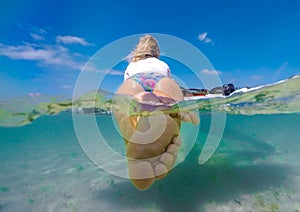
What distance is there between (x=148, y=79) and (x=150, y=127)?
4.93 feet

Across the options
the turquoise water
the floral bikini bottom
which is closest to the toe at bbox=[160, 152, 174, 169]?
the floral bikini bottom

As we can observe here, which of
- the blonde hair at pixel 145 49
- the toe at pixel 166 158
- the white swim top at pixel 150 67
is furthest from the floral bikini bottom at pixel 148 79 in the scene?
the toe at pixel 166 158

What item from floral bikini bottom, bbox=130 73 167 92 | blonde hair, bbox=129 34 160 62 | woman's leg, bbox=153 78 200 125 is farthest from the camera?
blonde hair, bbox=129 34 160 62

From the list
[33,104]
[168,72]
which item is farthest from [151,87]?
[33,104]

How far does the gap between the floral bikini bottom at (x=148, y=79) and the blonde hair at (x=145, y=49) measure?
39.4 inches

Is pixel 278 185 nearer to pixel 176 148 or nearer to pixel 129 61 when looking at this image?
pixel 176 148

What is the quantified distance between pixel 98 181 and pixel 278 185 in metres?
8.63

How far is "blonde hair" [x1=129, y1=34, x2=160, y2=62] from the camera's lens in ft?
20.3

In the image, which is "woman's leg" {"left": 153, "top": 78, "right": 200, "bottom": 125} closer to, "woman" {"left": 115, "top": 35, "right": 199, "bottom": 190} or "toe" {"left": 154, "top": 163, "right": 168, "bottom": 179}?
"woman" {"left": 115, "top": 35, "right": 199, "bottom": 190}

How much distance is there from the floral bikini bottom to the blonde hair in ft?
3.28

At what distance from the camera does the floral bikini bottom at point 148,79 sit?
5402mm

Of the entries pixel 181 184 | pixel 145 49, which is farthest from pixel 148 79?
pixel 181 184

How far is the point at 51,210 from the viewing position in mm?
8359

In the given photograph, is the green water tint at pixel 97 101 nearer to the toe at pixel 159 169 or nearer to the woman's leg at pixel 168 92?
the woman's leg at pixel 168 92
